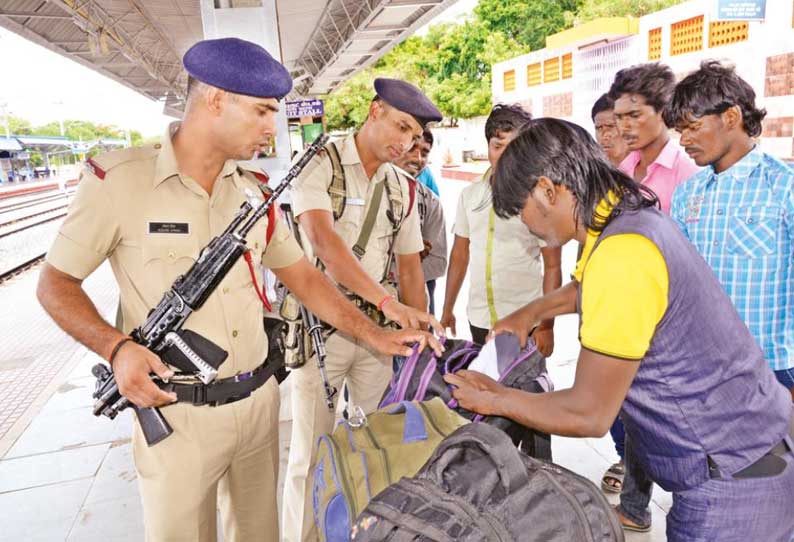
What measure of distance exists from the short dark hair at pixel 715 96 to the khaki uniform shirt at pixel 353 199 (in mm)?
1195

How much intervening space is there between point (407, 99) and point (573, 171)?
51.1 inches

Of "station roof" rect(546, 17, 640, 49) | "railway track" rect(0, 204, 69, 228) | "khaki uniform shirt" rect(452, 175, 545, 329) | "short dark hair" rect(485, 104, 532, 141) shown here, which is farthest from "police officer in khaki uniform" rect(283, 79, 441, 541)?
"railway track" rect(0, 204, 69, 228)

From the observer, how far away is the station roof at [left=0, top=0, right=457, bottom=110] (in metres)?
9.80

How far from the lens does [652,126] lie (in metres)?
2.96

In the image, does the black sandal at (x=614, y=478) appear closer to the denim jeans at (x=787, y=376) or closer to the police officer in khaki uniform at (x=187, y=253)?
the denim jeans at (x=787, y=376)

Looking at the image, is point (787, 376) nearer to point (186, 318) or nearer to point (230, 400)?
point (230, 400)

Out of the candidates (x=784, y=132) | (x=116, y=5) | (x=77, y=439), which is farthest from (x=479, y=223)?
(x=784, y=132)

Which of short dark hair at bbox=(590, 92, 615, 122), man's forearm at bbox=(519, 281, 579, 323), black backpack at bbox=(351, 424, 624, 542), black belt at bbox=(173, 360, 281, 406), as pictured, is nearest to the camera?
black backpack at bbox=(351, 424, 624, 542)

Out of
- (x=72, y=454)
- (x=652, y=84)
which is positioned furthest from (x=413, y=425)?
(x=72, y=454)

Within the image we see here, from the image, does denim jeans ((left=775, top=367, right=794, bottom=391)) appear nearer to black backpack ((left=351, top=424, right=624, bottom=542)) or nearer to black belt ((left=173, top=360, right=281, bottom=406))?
black backpack ((left=351, top=424, right=624, bottom=542))

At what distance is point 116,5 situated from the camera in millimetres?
11281

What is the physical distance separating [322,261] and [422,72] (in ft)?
133

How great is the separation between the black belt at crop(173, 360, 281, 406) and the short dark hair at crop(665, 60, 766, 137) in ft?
5.95

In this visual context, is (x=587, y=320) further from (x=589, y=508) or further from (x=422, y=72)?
(x=422, y=72)
